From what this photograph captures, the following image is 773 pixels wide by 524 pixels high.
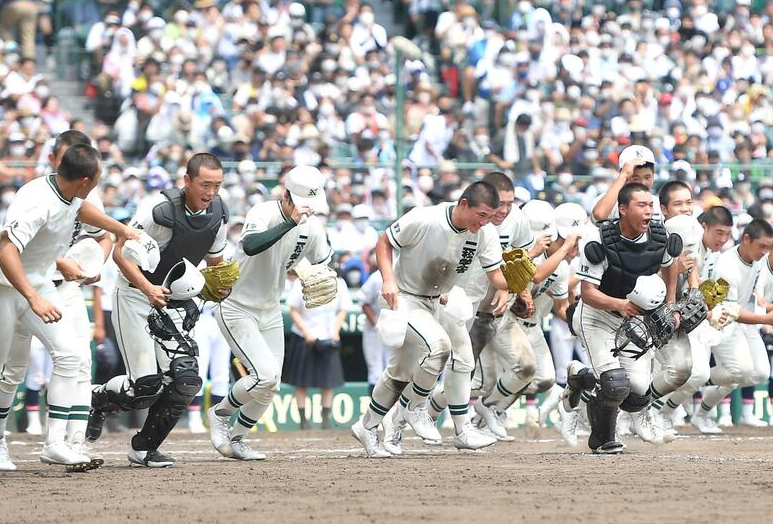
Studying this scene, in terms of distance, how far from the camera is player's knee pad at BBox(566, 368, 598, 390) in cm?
1160

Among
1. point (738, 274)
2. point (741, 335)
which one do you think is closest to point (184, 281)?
point (738, 274)

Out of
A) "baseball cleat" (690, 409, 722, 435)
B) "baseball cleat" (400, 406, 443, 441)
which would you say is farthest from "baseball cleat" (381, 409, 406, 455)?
"baseball cleat" (690, 409, 722, 435)

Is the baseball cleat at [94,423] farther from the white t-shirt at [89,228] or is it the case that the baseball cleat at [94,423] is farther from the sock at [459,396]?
the sock at [459,396]

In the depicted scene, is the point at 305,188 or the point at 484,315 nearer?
the point at 305,188

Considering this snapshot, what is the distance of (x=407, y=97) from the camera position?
2281cm

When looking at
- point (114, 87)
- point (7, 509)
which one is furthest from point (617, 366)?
point (114, 87)

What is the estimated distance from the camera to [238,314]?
10.9 meters

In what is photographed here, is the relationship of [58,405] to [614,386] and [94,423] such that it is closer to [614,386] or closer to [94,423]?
[94,423]

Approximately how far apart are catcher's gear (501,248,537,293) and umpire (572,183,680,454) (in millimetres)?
448

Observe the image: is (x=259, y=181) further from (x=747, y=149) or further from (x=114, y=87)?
(x=747, y=149)

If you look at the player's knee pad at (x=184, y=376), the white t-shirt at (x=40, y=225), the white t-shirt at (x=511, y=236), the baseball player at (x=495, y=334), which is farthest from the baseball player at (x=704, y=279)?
the white t-shirt at (x=40, y=225)

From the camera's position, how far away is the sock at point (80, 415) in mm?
9758

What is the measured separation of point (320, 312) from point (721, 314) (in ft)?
17.9

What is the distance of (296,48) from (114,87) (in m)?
3.84
